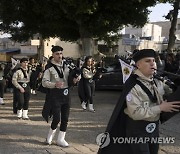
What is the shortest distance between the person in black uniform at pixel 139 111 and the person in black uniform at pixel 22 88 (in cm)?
577

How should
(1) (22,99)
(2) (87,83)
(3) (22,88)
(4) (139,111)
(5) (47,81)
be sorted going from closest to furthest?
(4) (139,111) → (5) (47,81) → (3) (22,88) → (1) (22,99) → (2) (87,83)

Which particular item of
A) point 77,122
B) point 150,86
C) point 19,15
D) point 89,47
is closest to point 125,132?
point 150,86

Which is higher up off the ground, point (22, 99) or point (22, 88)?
point (22, 88)

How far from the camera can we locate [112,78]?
14.9 meters

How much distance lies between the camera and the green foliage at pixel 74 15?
1520cm

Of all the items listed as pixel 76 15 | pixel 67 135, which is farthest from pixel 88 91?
pixel 76 15

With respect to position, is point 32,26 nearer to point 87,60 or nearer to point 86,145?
point 87,60

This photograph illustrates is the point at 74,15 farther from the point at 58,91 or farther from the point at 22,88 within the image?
the point at 58,91

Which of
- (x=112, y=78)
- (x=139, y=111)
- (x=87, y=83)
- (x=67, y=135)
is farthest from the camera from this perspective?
(x=112, y=78)

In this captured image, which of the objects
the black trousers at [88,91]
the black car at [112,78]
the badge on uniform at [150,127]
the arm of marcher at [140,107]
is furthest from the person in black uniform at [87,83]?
the arm of marcher at [140,107]

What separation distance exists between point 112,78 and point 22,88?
21.1ft

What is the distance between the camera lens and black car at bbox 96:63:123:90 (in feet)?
48.3

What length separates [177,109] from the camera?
325 centimetres

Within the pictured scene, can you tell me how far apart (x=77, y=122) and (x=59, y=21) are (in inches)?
378
